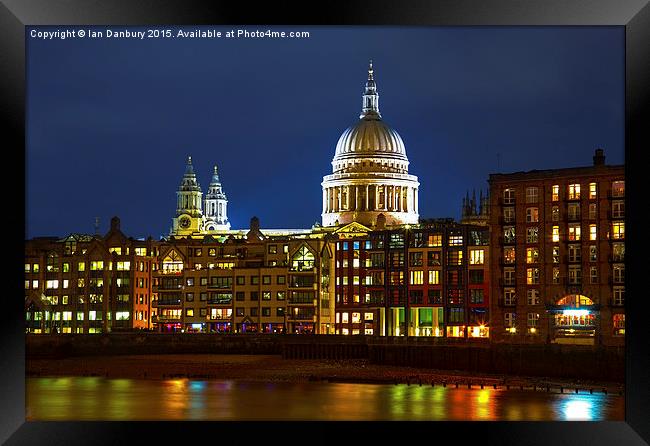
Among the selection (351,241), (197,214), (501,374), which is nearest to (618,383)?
(501,374)

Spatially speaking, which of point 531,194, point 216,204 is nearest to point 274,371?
point 531,194

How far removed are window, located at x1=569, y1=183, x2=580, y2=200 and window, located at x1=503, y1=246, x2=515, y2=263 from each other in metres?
3.50

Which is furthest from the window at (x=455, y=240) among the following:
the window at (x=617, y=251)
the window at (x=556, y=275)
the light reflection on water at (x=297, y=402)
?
the light reflection on water at (x=297, y=402)

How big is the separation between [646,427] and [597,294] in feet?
111

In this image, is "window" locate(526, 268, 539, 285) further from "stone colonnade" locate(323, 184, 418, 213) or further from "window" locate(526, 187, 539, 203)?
"stone colonnade" locate(323, 184, 418, 213)

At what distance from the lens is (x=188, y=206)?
10275 centimetres

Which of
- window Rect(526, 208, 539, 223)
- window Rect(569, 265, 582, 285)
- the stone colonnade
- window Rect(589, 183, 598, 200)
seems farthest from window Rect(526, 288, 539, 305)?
the stone colonnade

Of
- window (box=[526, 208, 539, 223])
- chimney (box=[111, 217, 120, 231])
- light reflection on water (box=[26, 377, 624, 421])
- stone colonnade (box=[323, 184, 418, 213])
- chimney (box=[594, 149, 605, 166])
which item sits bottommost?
light reflection on water (box=[26, 377, 624, 421])

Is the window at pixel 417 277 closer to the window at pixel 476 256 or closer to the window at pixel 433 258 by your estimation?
the window at pixel 433 258

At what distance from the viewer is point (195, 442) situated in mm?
13359

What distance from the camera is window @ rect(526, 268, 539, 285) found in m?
48.2

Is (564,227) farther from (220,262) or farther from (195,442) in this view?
(195,442)

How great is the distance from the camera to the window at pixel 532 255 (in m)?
48.3

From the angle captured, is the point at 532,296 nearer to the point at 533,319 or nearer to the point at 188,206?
the point at 533,319
